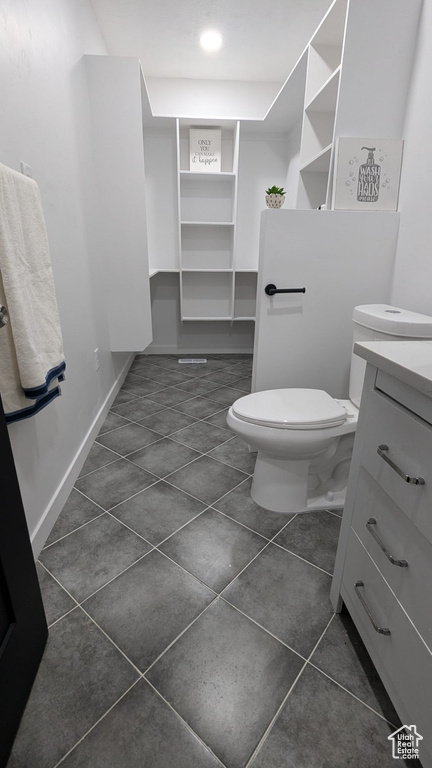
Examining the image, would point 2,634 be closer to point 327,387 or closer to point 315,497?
point 315,497

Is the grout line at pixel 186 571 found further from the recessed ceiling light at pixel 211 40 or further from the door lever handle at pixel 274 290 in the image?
→ the recessed ceiling light at pixel 211 40

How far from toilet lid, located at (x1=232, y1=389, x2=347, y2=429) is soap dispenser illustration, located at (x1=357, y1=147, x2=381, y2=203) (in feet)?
3.01

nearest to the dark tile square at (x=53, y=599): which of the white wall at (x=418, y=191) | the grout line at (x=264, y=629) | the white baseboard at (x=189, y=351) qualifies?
the grout line at (x=264, y=629)

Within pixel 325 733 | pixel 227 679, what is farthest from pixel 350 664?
pixel 227 679

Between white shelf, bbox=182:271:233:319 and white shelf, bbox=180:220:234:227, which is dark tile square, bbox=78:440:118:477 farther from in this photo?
white shelf, bbox=180:220:234:227

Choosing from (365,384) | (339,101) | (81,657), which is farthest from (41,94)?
(81,657)

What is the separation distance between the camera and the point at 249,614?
1125 millimetres

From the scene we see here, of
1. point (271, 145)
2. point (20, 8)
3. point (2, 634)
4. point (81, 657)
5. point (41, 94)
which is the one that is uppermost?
point (271, 145)

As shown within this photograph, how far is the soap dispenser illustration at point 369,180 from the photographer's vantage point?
5.25 ft

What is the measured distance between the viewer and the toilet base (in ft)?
5.00

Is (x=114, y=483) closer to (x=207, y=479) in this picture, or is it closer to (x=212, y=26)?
(x=207, y=479)

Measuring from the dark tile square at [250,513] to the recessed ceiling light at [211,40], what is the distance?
2985 millimetres

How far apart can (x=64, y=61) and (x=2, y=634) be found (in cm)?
222

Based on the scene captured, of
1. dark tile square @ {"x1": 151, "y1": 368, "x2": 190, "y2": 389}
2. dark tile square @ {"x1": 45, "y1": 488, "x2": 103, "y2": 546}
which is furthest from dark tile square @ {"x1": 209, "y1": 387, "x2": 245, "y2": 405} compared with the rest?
dark tile square @ {"x1": 45, "y1": 488, "x2": 103, "y2": 546}
